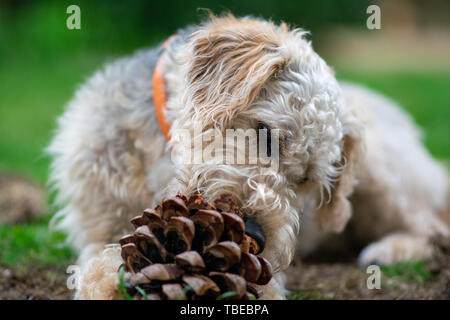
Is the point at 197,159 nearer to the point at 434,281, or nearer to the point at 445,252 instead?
the point at 434,281

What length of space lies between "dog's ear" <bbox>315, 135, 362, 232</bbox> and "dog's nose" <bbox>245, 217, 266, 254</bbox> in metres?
1.10

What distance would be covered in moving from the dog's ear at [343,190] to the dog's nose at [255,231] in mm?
1101

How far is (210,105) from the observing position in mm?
3305

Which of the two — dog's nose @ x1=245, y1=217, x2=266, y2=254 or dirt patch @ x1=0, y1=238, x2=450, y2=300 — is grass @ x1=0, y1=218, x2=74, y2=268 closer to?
dirt patch @ x1=0, y1=238, x2=450, y2=300

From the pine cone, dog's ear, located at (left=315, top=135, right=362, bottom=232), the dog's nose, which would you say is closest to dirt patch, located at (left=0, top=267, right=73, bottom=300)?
the pine cone

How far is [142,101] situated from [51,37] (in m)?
10.9

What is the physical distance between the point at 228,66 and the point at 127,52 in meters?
11.1

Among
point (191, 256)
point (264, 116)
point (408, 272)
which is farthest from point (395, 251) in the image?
point (191, 256)

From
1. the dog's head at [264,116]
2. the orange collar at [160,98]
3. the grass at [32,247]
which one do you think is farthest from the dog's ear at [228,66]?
the grass at [32,247]

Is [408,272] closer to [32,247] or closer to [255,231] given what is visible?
[255,231]

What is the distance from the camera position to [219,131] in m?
3.22

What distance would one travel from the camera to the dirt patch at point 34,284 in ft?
11.6

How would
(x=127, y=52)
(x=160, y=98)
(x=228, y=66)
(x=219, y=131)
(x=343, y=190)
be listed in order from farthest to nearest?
(x=127, y=52)
(x=343, y=190)
(x=160, y=98)
(x=228, y=66)
(x=219, y=131)
